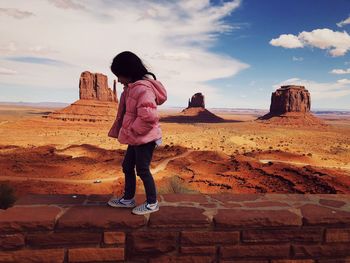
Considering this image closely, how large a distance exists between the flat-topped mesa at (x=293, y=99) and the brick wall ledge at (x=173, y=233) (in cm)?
7543

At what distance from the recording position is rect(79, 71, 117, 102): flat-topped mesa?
208 feet

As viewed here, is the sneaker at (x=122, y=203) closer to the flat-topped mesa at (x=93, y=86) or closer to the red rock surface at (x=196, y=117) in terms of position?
the flat-topped mesa at (x=93, y=86)

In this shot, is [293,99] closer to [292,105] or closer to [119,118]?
[292,105]

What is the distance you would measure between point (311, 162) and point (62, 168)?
1407 cm

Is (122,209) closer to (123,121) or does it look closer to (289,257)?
(123,121)

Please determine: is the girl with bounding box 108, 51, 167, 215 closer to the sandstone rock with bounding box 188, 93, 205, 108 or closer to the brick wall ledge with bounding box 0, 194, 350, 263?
the brick wall ledge with bounding box 0, 194, 350, 263

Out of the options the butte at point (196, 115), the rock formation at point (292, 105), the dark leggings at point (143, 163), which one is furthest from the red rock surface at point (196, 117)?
the dark leggings at point (143, 163)

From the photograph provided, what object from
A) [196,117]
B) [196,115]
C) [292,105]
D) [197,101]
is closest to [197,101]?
[197,101]

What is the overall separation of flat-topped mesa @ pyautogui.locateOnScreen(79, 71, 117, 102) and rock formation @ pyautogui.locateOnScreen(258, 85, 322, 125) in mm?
37299

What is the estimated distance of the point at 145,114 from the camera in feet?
9.14

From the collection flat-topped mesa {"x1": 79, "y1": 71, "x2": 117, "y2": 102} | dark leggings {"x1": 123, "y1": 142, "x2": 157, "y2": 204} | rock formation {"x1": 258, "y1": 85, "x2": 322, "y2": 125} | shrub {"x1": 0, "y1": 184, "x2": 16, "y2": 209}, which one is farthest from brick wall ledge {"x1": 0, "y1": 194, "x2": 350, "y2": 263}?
rock formation {"x1": 258, "y1": 85, "x2": 322, "y2": 125}

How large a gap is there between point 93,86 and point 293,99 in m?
46.8

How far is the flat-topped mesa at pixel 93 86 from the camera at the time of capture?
208ft

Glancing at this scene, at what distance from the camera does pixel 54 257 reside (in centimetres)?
258
